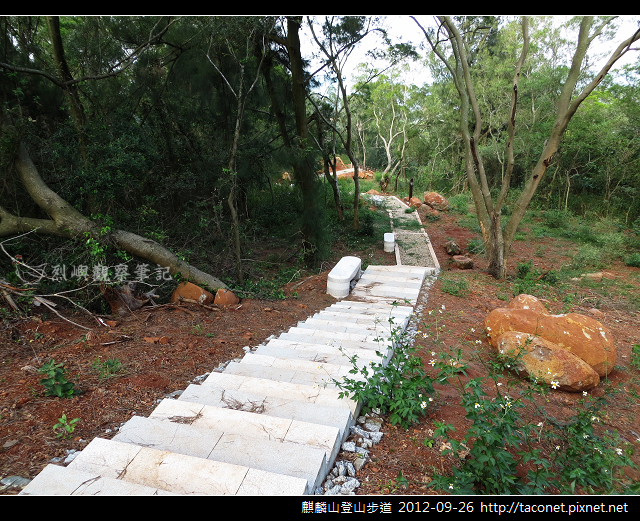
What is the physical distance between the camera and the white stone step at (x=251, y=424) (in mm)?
1876

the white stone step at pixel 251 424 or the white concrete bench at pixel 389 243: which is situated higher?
the white stone step at pixel 251 424

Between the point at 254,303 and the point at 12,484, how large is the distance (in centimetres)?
395

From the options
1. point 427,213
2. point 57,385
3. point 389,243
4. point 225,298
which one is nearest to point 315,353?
point 57,385

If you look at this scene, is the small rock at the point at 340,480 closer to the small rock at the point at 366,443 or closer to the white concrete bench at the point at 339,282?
the small rock at the point at 366,443

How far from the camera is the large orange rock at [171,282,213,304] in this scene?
540 centimetres

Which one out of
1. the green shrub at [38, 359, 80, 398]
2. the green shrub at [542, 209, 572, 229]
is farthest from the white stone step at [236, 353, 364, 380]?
the green shrub at [542, 209, 572, 229]

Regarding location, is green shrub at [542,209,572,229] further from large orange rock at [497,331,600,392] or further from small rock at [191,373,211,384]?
small rock at [191,373,211,384]

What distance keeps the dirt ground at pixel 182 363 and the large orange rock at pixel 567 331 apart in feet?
0.68

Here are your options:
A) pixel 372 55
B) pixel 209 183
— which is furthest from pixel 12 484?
pixel 372 55

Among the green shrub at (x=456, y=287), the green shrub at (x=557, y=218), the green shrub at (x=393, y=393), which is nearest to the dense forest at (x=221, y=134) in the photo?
the green shrub at (x=557, y=218)

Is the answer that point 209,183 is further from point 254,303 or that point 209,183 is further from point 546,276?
point 546,276

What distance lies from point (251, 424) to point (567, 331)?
10.9 feet

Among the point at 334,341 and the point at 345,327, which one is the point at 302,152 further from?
the point at 334,341
